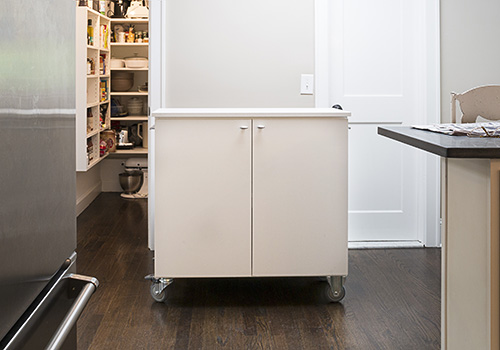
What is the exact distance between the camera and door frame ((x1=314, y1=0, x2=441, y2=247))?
3.88 metres

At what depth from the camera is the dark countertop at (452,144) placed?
1.22 metres

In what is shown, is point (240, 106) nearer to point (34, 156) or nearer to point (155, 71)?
point (155, 71)

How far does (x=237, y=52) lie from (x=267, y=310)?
1780 mm

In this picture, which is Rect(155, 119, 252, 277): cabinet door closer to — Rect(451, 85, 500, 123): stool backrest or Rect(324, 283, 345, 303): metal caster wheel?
Rect(324, 283, 345, 303): metal caster wheel

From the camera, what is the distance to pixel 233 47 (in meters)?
3.86

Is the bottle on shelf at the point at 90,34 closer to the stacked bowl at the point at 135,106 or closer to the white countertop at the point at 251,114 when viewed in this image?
the stacked bowl at the point at 135,106

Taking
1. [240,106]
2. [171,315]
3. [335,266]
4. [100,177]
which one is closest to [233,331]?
[171,315]

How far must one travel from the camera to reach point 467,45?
398cm

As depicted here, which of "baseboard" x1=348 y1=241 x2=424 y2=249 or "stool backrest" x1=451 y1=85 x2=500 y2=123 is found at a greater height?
"stool backrest" x1=451 y1=85 x2=500 y2=123

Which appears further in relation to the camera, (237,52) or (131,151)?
(131,151)

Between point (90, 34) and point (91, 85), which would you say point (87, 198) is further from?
point (90, 34)

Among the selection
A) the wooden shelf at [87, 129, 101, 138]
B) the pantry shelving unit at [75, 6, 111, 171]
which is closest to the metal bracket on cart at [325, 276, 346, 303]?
the pantry shelving unit at [75, 6, 111, 171]

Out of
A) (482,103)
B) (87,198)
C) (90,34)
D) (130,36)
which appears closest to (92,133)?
(87,198)

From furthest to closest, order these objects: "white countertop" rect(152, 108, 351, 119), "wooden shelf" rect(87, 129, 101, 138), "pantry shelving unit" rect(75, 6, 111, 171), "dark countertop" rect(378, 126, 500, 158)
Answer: "wooden shelf" rect(87, 129, 101, 138), "pantry shelving unit" rect(75, 6, 111, 171), "white countertop" rect(152, 108, 351, 119), "dark countertop" rect(378, 126, 500, 158)
